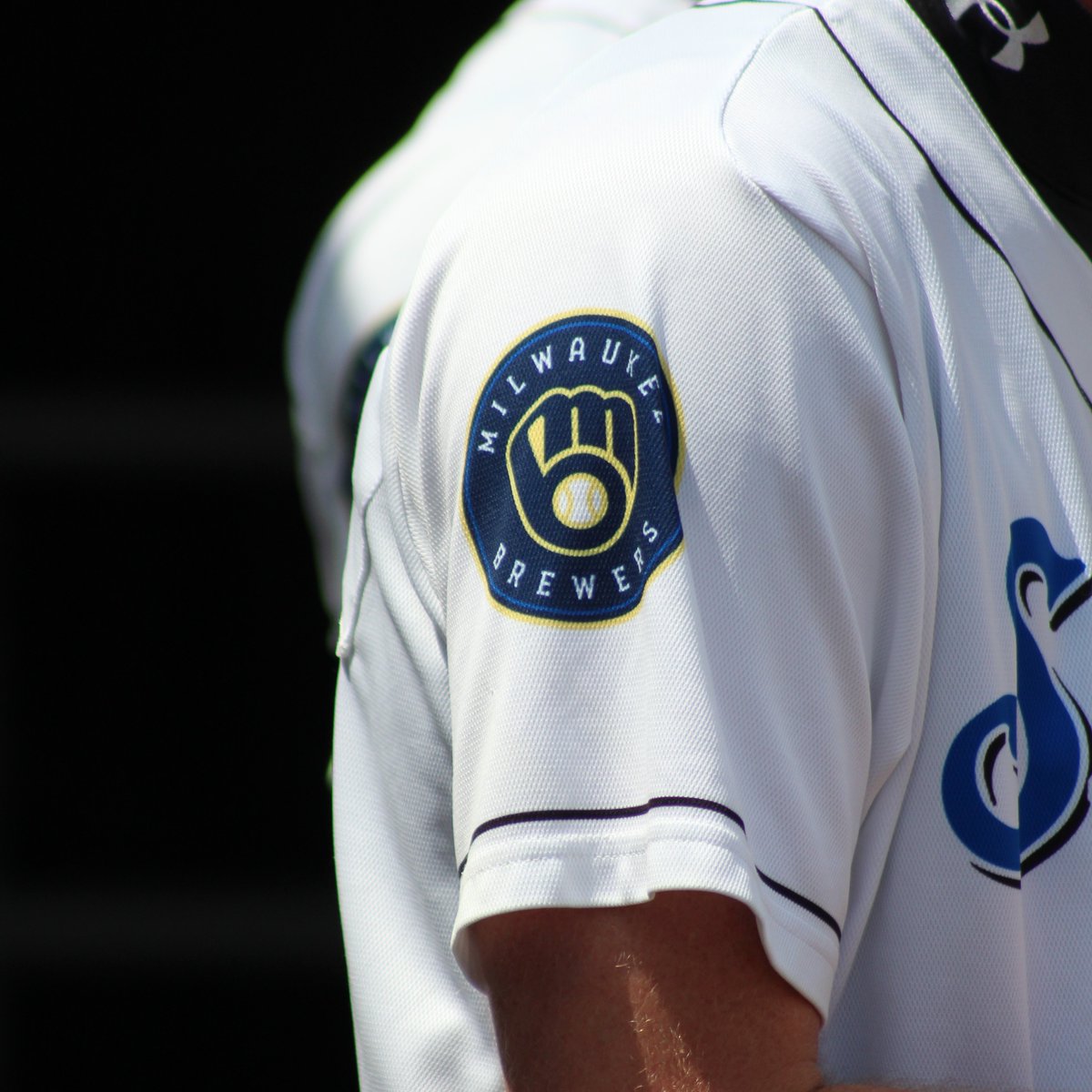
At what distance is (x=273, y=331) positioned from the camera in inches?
121

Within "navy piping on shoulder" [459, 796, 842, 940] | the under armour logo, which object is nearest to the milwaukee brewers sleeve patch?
"navy piping on shoulder" [459, 796, 842, 940]

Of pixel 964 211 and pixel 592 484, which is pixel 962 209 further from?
pixel 592 484

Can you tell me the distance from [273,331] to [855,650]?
2.38 m

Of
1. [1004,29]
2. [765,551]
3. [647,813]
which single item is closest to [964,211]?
[1004,29]

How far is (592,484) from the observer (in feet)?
2.78

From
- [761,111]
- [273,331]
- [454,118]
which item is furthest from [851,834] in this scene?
[273,331]

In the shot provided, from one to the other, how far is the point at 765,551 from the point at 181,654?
8.26ft

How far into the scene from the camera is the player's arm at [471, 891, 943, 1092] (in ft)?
2.66

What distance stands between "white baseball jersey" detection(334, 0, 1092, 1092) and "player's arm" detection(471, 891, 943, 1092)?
2 centimetres

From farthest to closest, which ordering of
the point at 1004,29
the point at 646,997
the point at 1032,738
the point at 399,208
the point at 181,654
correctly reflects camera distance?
the point at 181,654 → the point at 399,208 → the point at 1004,29 → the point at 1032,738 → the point at 646,997

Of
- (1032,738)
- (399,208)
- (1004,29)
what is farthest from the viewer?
(399,208)

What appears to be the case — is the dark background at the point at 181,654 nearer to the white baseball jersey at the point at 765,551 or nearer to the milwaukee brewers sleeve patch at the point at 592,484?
the white baseball jersey at the point at 765,551

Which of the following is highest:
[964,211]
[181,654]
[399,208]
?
[964,211]

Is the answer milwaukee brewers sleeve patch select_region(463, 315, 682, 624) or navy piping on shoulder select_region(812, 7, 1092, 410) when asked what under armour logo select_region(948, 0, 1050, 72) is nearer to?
navy piping on shoulder select_region(812, 7, 1092, 410)
